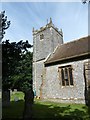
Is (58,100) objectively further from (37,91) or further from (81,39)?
(81,39)

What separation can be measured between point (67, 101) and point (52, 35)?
11.0 m

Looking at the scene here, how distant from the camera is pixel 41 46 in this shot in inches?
1028

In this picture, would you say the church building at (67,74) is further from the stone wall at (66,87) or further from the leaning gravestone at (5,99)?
the leaning gravestone at (5,99)

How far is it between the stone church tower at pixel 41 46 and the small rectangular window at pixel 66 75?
473 cm

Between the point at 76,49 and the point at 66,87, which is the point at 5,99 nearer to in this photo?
the point at 66,87

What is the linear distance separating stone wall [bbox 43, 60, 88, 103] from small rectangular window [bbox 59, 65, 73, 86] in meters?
0.41

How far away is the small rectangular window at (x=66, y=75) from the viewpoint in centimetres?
1904

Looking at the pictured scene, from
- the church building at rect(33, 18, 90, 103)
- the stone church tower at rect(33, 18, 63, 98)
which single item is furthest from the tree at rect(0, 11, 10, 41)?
the stone church tower at rect(33, 18, 63, 98)

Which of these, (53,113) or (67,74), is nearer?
(53,113)

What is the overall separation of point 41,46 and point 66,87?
915 cm

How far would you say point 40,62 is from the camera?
25.1 meters

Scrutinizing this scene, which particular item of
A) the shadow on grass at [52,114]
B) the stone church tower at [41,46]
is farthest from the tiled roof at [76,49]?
the shadow on grass at [52,114]

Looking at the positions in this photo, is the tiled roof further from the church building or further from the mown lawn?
the mown lawn

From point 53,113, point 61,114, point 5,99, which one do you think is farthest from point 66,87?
point 61,114
